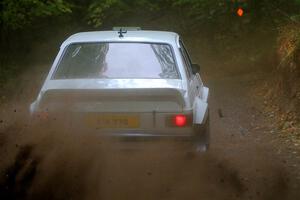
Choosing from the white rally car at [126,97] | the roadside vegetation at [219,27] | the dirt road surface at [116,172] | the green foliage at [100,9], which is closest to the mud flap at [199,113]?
the white rally car at [126,97]

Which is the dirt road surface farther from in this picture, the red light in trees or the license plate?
Answer: the red light in trees

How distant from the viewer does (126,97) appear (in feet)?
20.2

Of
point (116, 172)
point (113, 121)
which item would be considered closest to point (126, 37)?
point (113, 121)

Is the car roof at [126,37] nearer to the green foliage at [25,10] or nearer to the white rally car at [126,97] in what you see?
the white rally car at [126,97]

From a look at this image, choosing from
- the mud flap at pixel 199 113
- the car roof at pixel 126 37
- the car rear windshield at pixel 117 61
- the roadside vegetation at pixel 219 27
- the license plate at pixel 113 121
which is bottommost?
the roadside vegetation at pixel 219 27

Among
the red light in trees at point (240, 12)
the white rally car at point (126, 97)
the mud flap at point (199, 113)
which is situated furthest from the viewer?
the red light in trees at point (240, 12)

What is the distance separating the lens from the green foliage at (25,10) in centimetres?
1642

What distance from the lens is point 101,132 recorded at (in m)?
6.12

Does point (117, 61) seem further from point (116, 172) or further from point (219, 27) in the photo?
point (219, 27)

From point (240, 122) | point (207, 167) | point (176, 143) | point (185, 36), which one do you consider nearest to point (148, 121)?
point (176, 143)

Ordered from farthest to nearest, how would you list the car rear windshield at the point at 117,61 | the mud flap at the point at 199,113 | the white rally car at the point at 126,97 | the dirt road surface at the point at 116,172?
the car rear windshield at the point at 117,61
the mud flap at the point at 199,113
the white rally car at the point at 126,97
the dirt road surface at the point at 116,172

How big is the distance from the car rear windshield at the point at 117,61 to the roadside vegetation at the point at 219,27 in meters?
3.94

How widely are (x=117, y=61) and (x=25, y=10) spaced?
1076 centimetres

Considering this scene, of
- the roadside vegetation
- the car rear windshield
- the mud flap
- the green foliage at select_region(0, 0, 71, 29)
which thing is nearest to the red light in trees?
the roadside vegetation
